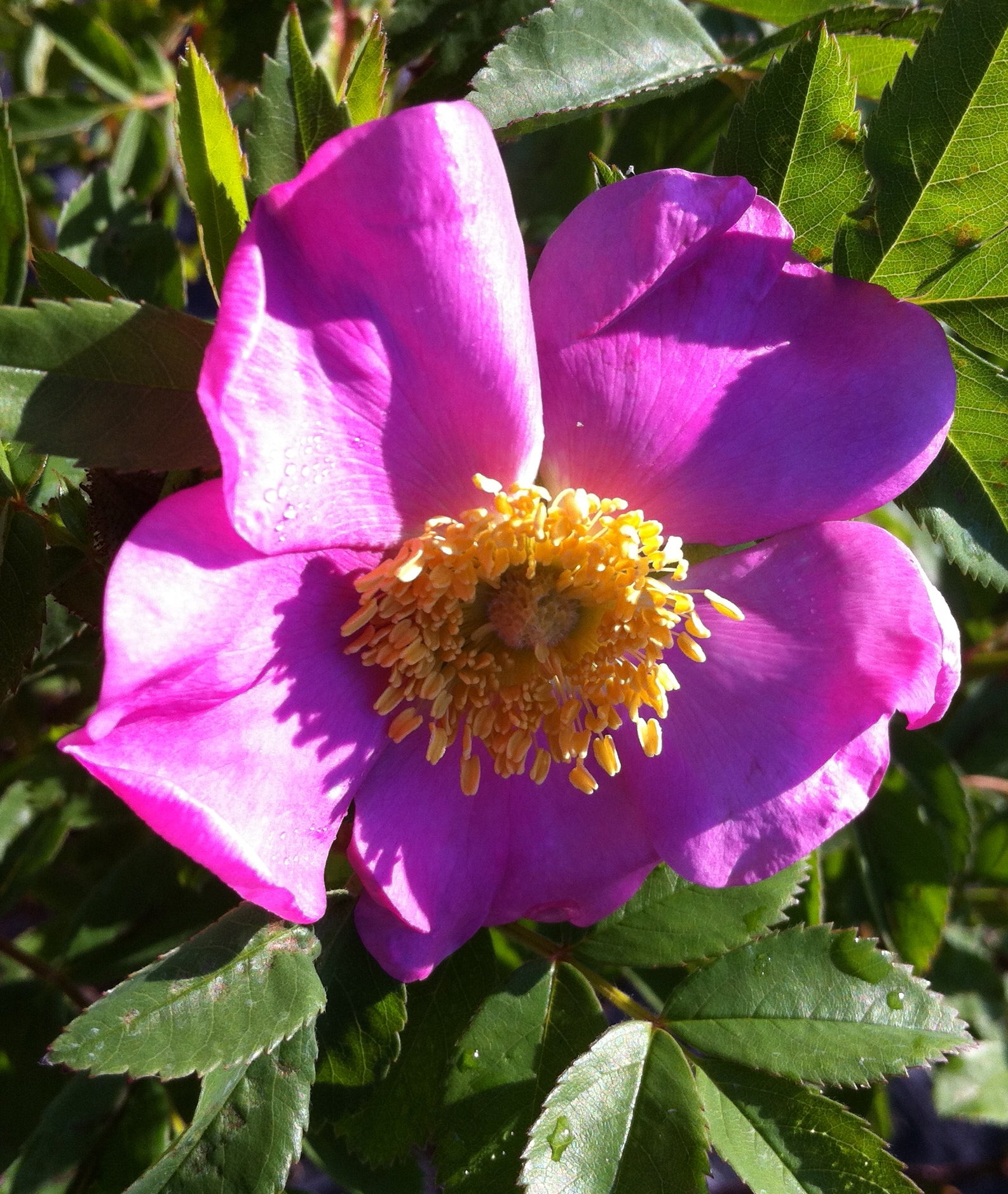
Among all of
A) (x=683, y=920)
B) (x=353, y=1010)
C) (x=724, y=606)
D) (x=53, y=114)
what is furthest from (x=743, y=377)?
(x=53, y=114)

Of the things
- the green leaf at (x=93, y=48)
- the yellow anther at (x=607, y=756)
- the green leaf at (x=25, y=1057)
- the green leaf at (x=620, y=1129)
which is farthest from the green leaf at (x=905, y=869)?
the green leaf at (x=93, y=48)

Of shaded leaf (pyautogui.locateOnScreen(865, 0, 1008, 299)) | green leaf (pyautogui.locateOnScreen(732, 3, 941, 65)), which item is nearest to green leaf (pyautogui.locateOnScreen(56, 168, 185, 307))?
green leaf (pyautogui.locateOnScreen(732, 3, 941, 65))

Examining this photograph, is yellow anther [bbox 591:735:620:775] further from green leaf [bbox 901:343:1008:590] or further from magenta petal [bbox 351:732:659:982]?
green leaf [bbox 901:343:1008:590]

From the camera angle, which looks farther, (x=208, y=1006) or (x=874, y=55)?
(x=874, y=55)

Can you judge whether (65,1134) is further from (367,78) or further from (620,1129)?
(367,78)

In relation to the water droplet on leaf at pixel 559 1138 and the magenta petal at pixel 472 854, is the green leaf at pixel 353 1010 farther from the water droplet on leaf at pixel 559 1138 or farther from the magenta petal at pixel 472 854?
the water droplet on leaf at pixel 559 1138

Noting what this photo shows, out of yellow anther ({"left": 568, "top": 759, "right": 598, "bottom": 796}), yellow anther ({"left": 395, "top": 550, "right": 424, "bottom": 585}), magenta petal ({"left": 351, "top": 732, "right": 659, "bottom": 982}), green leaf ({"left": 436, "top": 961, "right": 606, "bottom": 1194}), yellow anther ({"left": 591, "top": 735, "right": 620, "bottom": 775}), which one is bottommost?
green leaf ({"left": 436, "top": 961, "right": 606, "bottom": 1194})

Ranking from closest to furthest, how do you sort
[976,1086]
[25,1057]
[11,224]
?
[11,224] → [25,1057] → [976,1086]
